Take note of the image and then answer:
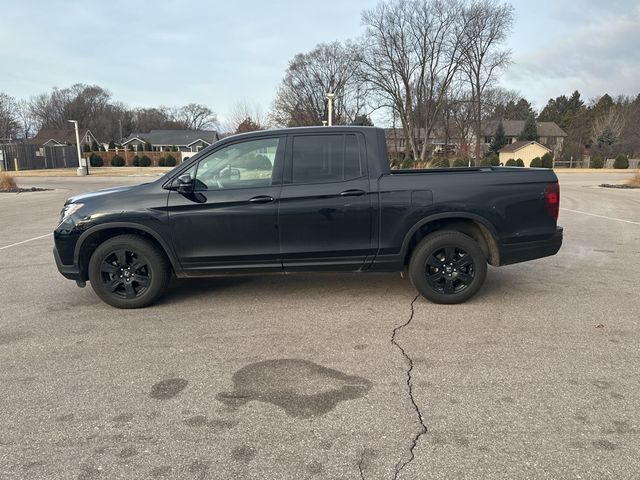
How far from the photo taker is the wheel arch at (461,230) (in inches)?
191

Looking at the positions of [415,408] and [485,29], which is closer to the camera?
[415,408]

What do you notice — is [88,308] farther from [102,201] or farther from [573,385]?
[573,385]

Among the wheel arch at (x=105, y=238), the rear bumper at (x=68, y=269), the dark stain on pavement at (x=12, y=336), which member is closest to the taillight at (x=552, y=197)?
the wheel arch at (x=105, y=238)

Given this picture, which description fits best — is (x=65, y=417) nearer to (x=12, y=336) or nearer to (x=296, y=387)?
(x=296, y=387)

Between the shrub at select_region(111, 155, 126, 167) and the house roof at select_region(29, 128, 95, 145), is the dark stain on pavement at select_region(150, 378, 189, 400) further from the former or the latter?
the house roof at select_region(29, 128, 95, 145)

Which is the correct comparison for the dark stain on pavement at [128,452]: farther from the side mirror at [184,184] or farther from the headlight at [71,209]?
the headlight at [71,209]

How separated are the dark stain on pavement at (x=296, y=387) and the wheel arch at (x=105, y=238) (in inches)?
73.1

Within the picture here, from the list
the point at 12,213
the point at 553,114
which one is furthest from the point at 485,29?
the point at 553,114

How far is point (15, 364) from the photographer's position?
12.2 ft

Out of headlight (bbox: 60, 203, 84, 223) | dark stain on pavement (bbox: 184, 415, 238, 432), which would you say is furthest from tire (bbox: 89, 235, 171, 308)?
dark stain on pavement (bbox: 184, 415, 238, 432)

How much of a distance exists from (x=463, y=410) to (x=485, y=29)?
53.7m

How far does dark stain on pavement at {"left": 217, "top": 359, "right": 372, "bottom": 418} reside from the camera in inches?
122

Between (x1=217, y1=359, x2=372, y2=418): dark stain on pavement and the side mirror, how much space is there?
2.06 metres

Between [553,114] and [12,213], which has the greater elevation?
[553,114]
